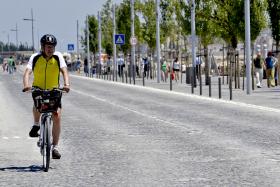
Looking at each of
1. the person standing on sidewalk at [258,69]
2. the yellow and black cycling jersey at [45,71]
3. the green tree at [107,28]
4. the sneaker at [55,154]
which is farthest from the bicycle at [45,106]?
the green tree at [107,28]

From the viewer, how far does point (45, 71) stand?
10.8 m

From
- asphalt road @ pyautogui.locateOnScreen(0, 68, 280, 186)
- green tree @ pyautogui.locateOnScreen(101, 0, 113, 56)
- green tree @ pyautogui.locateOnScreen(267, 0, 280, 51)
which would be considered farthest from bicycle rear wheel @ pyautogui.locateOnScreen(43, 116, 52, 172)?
green tree @ pyautogui.locateOnScreen(101, 0, 113, 56)

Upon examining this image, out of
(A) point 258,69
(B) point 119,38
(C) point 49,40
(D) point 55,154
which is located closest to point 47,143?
(D) point 55,154

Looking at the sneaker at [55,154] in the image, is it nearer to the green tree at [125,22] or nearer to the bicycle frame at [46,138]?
the bicycle frame at [46,138]

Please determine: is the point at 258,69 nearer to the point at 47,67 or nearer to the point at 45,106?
the point at 47,67

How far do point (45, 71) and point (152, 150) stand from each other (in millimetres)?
2658

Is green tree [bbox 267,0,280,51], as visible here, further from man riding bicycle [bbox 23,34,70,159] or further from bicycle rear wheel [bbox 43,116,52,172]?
bicycle rear wheel [bbox 43,116,52,172]

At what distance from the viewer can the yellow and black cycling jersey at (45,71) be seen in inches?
425

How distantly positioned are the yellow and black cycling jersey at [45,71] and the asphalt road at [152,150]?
1.08 m

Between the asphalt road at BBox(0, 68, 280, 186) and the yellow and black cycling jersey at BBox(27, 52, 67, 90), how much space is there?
1.08 m

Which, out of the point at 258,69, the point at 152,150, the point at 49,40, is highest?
the point at 49,40

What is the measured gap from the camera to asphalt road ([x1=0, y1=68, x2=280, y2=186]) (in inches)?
380

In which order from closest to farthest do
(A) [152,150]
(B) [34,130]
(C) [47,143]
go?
(C) [47,143], (B) [34,130], (A) [152,150]

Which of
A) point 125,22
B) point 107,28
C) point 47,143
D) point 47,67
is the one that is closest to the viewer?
point 47,143
